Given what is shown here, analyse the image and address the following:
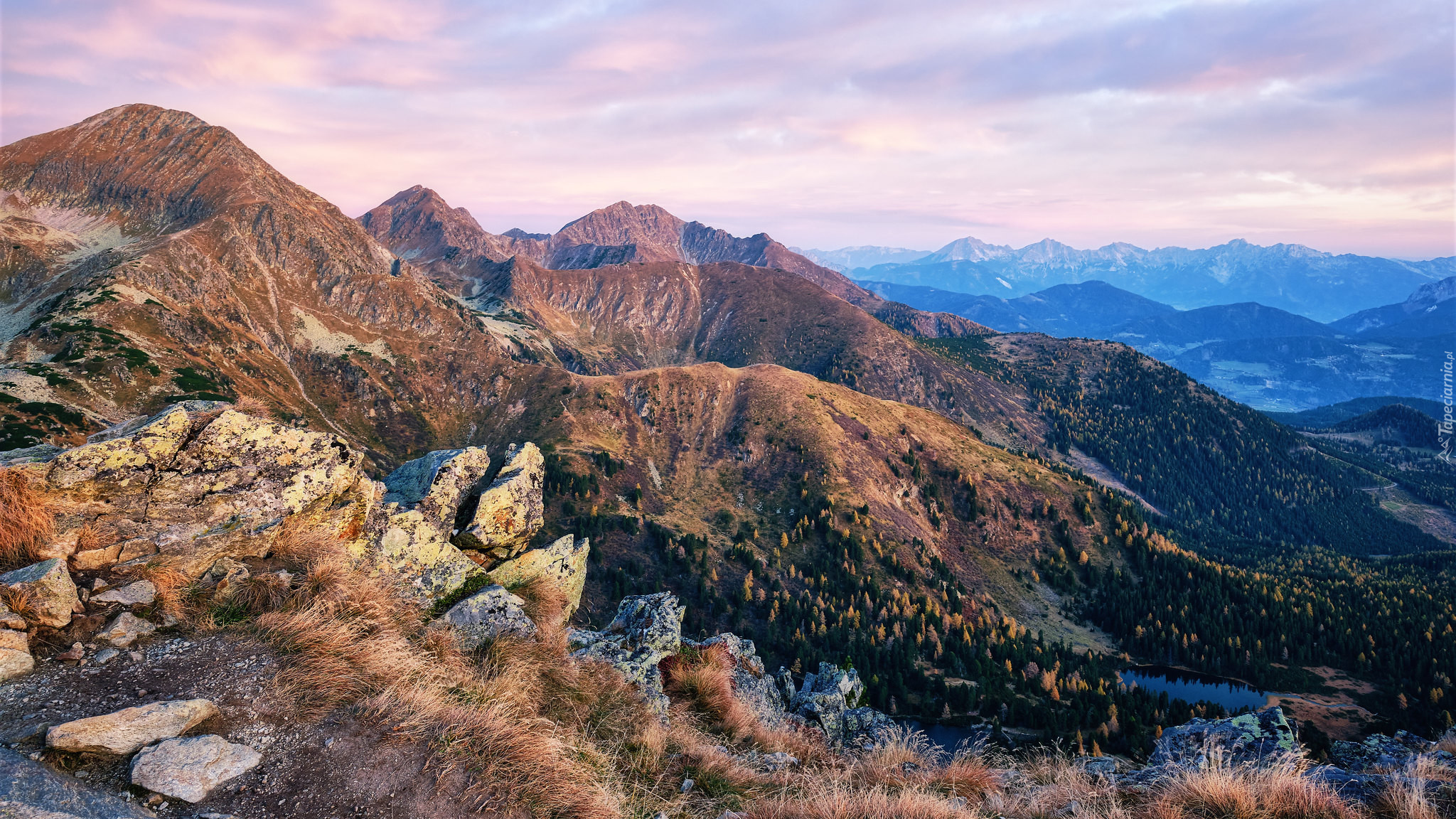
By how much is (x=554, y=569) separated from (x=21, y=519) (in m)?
14.5

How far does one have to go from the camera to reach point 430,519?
2000 cm

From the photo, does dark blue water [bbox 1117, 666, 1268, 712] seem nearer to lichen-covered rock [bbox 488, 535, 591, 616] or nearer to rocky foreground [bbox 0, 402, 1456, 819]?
lichen-covered rock [bbox 488, 535, 591, 616]

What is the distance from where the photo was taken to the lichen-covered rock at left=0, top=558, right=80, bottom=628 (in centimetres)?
920

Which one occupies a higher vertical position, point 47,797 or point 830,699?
point 47,797

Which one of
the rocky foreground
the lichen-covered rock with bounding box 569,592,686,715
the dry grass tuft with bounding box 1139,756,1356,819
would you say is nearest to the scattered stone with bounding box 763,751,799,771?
the rocky foreground

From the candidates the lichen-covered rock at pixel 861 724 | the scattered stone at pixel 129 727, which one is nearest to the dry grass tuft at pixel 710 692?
the lichen-covered rock at pixel 861 724

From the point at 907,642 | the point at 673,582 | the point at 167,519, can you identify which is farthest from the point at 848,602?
the point at 167,519

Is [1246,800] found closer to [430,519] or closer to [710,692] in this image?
[710,692]

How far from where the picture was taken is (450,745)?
9102 millimetres

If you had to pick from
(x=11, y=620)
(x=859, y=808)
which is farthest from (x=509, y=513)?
(x=859, y=808)

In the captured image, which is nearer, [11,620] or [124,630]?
[11,620]

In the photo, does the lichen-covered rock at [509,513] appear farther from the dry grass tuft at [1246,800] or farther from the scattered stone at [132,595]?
the dry grass tuft at [1246,800]

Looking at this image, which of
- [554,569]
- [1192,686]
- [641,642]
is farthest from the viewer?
[1192,686]

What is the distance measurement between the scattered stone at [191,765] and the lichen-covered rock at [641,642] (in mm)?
8578
